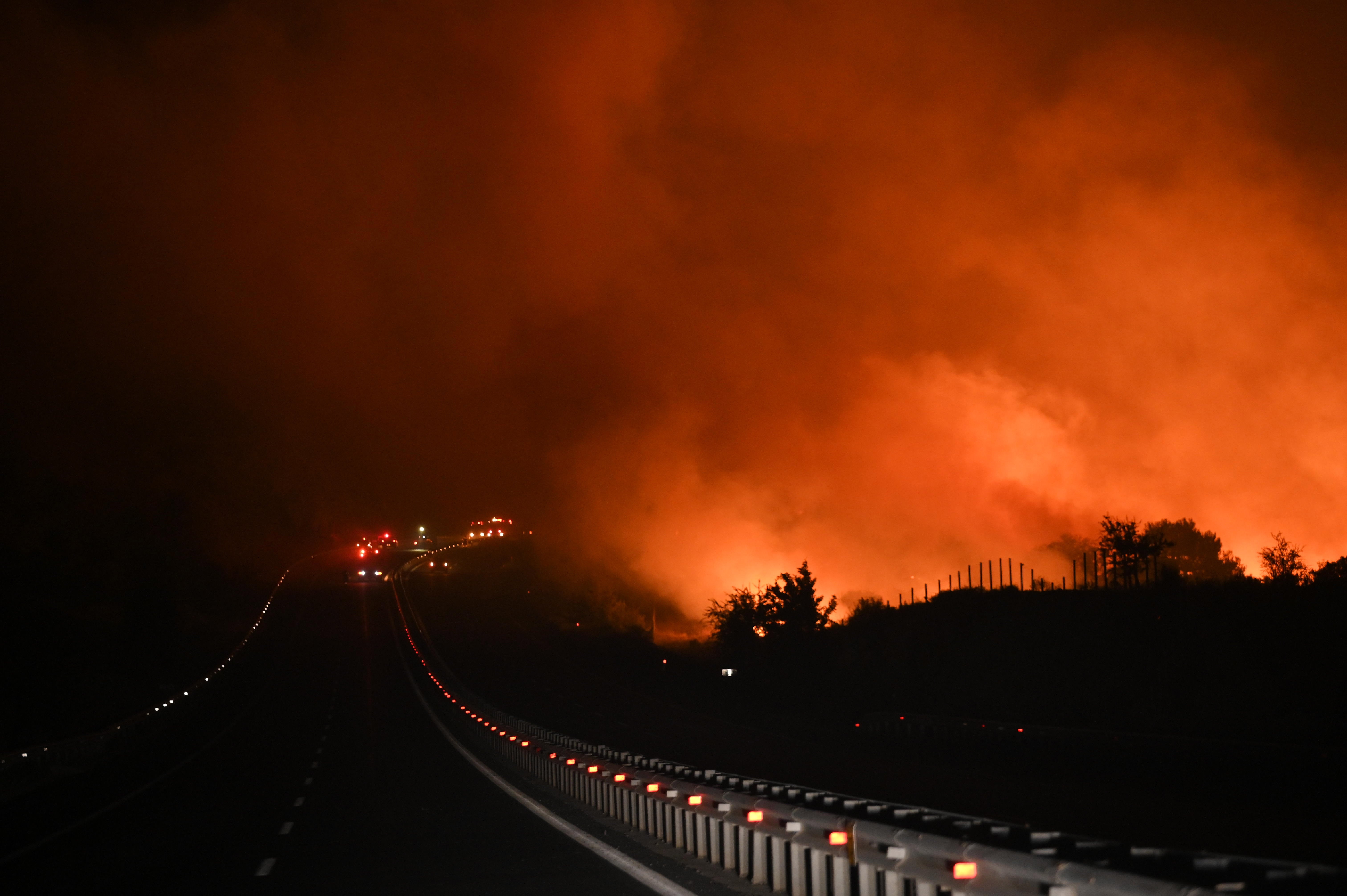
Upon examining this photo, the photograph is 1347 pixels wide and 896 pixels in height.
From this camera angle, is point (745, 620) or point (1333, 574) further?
point (745, 620)

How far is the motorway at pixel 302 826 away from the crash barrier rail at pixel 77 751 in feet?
4.24

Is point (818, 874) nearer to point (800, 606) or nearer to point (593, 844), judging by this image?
point (593, 844)

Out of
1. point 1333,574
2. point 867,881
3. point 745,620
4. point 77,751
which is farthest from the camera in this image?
point 745,620

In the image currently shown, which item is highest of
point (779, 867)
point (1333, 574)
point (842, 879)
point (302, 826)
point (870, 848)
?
point (1333, 574)

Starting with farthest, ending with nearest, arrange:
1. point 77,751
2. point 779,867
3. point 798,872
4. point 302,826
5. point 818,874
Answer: point 77,751
point 302,826
point 779,867
point 798,872
point 818,874

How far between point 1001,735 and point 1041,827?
24.0 meters

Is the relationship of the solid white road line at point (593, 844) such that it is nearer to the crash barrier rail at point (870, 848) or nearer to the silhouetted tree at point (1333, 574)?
the crash barrier rail at point (870, 848)

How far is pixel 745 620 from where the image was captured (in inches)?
5271

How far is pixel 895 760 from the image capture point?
44.0 metres

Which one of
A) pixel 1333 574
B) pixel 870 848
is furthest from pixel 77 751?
pixel 1333 574

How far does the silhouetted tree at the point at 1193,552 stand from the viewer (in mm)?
132625

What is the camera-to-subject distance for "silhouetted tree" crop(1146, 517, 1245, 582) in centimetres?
13262

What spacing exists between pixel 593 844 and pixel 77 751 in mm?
35414

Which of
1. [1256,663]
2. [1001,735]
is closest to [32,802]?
[1001,735]
